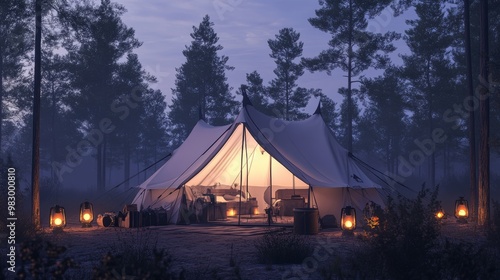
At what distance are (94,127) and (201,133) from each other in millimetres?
18554

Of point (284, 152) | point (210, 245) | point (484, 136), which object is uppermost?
point (484, 136)

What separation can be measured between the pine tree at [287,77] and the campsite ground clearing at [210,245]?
19.2 metres

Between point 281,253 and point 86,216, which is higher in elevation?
point 86,216

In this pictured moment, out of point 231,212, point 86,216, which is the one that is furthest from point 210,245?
point 231,212

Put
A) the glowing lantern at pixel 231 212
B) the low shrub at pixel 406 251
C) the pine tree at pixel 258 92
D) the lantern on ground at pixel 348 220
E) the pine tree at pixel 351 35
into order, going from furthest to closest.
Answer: the pine tree at pixel 258 92
the pine tree at pixel 351 35
the glowing lantern at pixel 231 212
the lantern on ground at pixel 348 220
the low shrub at pixel 406 251

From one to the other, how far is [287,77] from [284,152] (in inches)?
791

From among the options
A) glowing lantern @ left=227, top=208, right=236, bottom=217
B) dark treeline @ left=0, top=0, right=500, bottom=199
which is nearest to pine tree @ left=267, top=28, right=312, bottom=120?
dark treeline @ left=0, top=0, right=500, bottom=199

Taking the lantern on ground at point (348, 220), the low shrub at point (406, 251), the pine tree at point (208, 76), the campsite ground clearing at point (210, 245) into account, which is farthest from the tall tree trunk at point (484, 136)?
the pine tree at point (208, 76)

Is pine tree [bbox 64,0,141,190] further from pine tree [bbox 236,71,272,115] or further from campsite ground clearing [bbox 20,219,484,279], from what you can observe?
campsite ground clearing [bbox 20,219,484,279]

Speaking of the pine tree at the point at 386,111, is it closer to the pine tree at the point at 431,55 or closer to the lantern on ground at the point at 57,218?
the pine tree at the point at 431,55

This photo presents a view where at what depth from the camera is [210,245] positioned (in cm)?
1176

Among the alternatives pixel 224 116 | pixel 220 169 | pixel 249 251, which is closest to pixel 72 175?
pixel 224 116

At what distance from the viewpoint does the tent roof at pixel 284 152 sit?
16.0m

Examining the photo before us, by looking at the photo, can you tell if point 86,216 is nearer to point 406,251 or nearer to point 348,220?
point 348,220
